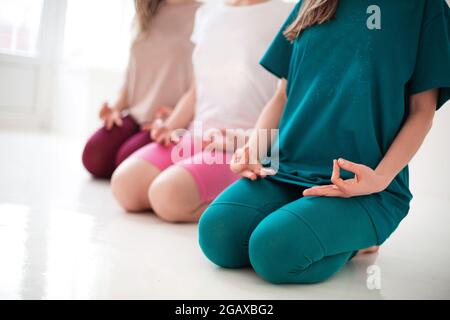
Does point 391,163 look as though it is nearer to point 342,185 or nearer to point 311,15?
point 342,185

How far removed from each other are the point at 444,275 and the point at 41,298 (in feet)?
2.66

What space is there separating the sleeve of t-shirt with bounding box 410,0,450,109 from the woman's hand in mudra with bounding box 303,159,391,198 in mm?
199

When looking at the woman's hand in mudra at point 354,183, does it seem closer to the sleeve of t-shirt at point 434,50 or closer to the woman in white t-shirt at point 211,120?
the sleeve of t-shirt at point 434,50

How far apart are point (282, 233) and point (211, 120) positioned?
712 mm

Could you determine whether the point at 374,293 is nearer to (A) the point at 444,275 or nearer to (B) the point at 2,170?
(A) the point at 444,275

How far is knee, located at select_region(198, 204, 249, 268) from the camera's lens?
1000 mm

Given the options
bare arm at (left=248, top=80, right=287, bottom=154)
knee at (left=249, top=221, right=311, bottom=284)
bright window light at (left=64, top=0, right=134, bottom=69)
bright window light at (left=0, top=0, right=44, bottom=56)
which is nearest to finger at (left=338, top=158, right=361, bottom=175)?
knee at (left=249, top=221, right=311, bottom=284)

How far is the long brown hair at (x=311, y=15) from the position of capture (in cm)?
104

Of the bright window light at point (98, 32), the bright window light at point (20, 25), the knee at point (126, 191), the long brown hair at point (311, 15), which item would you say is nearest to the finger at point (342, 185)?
the long brown hair at point (311, 15)

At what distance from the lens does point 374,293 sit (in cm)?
95

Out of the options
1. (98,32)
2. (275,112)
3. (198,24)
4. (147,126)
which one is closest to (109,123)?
(147,126)

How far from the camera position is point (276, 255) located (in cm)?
91

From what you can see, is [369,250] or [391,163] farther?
[369,250]

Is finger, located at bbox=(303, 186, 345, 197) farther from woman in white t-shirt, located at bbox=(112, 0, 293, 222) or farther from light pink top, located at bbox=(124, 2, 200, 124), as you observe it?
light pink top, located at bbox=(124, 2, 200, 124)
